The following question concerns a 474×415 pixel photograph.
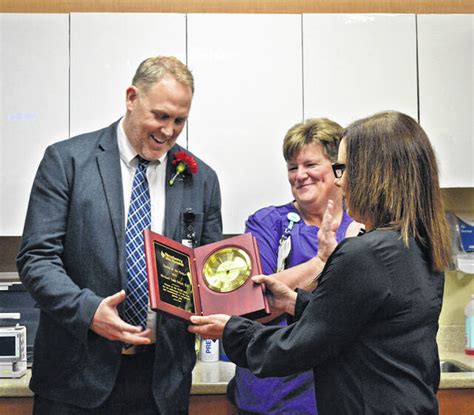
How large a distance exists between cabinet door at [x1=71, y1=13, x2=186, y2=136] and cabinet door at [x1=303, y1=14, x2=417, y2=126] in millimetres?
536

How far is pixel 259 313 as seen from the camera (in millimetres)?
2027

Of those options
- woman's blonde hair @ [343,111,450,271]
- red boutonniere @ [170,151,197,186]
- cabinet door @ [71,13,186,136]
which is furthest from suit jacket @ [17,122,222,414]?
cabinet door @ [71,13,186,136]

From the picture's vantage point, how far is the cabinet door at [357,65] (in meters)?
3.00

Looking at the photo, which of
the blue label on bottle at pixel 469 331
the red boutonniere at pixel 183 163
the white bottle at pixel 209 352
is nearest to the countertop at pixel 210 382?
the white bottle at pixel 209 352

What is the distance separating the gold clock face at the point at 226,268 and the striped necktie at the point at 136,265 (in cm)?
17

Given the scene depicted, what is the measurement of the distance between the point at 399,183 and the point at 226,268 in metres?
0.66

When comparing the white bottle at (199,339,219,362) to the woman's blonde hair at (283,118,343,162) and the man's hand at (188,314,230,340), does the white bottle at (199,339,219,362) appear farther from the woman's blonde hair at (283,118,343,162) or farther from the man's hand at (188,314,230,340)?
the man's hand at (188,314,230,340)

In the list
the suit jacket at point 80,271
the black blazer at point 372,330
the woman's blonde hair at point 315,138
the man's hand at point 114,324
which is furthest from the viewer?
the woman's blonde hair at point 315,138

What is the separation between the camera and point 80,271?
6.79 ft

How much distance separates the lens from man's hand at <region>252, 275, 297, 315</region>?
2047mm

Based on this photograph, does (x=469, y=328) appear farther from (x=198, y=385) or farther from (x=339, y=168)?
(x=339, y=168)

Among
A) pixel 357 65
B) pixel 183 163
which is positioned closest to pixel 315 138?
pixel 183 163

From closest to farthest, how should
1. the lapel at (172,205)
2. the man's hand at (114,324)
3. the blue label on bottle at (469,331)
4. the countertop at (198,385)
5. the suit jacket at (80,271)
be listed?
the man's hand at (114,324)
the suit jacket at (80,271)
the lapel at (172,205)
the countertop at (198,385)
the blue label on bottle at (469,331)

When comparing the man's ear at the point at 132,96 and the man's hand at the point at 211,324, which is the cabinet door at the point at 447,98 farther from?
the man's hand at the point at 211,324
